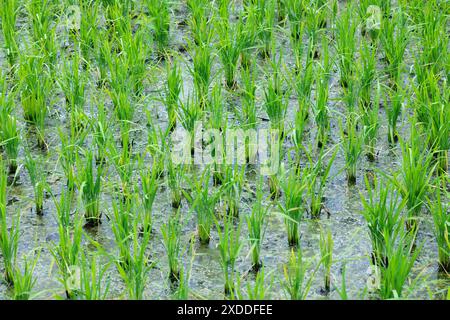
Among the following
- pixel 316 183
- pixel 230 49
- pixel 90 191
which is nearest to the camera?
pixel 90 191

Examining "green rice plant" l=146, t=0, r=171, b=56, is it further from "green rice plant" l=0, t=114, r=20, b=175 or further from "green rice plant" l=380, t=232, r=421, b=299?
"green rice plant" l=380, t=232, r=421, b=299

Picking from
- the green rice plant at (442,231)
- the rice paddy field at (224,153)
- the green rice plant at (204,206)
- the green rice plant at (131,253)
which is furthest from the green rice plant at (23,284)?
the green rice plant at (442,231)

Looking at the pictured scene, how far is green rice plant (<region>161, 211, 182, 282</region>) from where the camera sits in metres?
3.21

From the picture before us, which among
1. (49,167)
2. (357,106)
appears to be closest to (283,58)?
(357,106)

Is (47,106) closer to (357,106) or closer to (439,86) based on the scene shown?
(357,106)

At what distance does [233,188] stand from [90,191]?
0.52 meters

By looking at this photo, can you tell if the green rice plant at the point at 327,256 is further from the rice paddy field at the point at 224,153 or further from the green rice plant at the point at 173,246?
the green rice plant at the point at 173,246

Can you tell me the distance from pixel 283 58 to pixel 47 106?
46.7 inches

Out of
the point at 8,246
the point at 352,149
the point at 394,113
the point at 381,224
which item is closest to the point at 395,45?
the point at 394,113

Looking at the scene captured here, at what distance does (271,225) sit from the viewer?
3.52 metres

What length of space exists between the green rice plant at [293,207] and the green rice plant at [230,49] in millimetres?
975

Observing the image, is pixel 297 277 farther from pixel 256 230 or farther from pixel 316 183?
pixel 316 183

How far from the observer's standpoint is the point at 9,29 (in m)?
4.48

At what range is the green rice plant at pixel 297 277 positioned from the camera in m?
3.04
